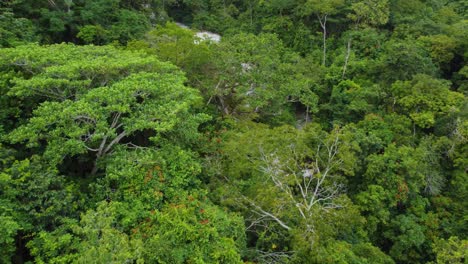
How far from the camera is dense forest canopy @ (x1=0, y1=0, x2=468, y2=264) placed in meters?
9.45

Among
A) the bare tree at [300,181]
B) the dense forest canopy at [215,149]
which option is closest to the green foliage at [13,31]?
the dense forest canopy at [215,149]

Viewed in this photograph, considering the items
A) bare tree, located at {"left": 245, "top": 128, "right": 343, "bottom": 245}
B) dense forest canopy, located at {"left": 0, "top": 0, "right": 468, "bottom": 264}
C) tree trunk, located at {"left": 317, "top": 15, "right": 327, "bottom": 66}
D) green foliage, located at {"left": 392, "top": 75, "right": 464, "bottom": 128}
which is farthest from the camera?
tree trunk, located at {"left": 317, "top": 15, "right": 327, "bottom": 66}

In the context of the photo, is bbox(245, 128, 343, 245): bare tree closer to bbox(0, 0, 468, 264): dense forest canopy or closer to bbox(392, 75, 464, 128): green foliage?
bbox(0, 0, 468, 264): dense forest canopy

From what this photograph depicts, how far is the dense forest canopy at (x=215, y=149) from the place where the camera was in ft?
31.0

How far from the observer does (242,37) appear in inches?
795

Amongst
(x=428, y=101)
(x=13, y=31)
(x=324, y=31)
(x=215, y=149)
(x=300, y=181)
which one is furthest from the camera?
(x=324, y=31)

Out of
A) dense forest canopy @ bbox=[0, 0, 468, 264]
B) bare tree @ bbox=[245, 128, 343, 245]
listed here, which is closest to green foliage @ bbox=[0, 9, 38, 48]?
dense forest canopy @ bbox=[0, 0, 468, 264]

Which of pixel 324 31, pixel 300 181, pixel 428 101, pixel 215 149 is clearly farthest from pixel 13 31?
pixel 324 31

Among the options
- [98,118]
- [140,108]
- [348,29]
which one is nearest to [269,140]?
[140,108]

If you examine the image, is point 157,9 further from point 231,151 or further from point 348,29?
point 231,151

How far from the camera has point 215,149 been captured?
14.8m

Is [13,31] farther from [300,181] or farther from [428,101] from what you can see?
[428,101]

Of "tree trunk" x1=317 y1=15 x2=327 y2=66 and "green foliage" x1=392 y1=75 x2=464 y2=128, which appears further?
"tree trunk" x1=317 y1=15 x2=327 y2=66

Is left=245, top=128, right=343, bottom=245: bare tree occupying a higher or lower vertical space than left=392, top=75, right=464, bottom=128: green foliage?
lower
